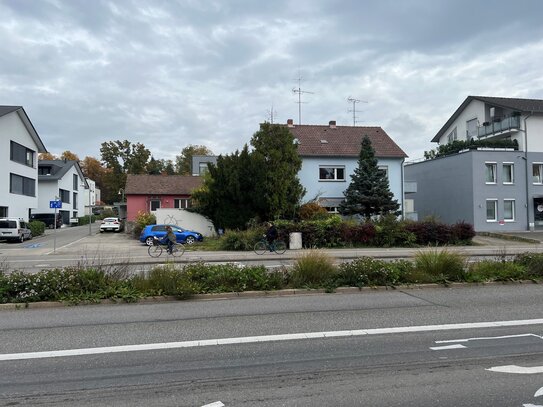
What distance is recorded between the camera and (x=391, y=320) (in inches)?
297

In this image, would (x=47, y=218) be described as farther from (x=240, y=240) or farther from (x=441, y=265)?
(x=441, y=265)

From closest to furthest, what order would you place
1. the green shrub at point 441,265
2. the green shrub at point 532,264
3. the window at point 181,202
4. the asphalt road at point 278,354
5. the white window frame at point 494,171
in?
1. the asphalt road at point 278,354
2. the green shrub at point 441,265
3. the green shrub at point 532,264
4. the white window frame at point 494,171
5. the window at point 181,202

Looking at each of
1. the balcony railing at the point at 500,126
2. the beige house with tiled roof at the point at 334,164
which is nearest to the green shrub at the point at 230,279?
the beige house with tiled roof at the point at 334,164

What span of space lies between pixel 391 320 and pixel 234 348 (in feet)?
9.26

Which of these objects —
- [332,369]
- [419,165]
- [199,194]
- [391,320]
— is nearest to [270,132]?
[199,194]

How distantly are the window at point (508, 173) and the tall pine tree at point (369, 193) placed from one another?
11327 millimetres

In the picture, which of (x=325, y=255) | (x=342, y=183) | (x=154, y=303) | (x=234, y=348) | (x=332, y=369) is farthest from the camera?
(x=342, y=183)

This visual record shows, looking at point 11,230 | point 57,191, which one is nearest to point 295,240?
point 11,230

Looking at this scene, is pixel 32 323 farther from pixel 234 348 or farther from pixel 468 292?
pixel 468 292

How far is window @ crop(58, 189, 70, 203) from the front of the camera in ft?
202

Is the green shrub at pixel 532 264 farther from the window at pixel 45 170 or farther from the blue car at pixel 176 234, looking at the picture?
the window at pixel 45 170

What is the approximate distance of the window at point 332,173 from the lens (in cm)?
3872

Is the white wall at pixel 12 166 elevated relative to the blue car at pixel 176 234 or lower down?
elevated

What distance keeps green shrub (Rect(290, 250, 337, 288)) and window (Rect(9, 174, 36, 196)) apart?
125 feet
